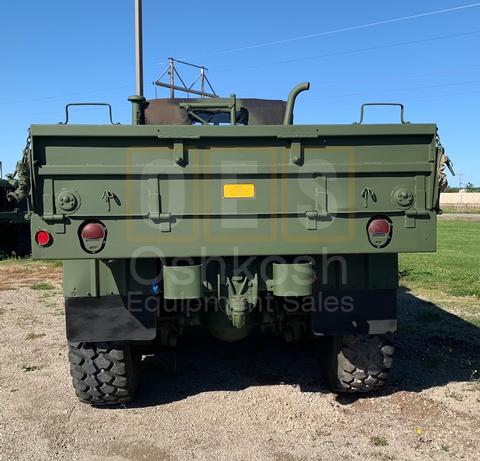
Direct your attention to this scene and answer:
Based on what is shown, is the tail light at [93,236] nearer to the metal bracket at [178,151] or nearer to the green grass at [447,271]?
the metal bracket at [178,151]

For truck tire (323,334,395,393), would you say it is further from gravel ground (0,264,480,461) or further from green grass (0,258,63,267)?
green grass (0,258,63,267)

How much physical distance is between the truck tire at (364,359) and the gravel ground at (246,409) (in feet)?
0.63

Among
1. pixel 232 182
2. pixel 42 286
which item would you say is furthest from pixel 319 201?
pixel 42 286

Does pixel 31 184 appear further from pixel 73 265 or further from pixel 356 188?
pixel 356 188

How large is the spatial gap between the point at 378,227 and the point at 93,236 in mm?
1756

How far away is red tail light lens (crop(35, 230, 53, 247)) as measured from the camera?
319 centimetres

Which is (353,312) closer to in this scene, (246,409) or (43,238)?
(246,409)

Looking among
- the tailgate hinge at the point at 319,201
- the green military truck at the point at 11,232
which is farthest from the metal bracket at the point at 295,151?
the green military truck at the point at 11,232

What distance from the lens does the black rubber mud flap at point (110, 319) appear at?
356 centimetres

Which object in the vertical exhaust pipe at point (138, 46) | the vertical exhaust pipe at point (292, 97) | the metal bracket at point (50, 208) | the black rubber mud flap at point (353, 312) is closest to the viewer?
the metal bracket at point (50, 208)

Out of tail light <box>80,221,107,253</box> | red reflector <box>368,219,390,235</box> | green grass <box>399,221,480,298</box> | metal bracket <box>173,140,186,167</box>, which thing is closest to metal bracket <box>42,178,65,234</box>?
tail light <box>80,221,107,253</box>

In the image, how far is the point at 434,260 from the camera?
12.7m

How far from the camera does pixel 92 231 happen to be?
10.6ft

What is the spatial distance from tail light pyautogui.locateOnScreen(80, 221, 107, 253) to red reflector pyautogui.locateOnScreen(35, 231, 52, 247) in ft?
0.62
